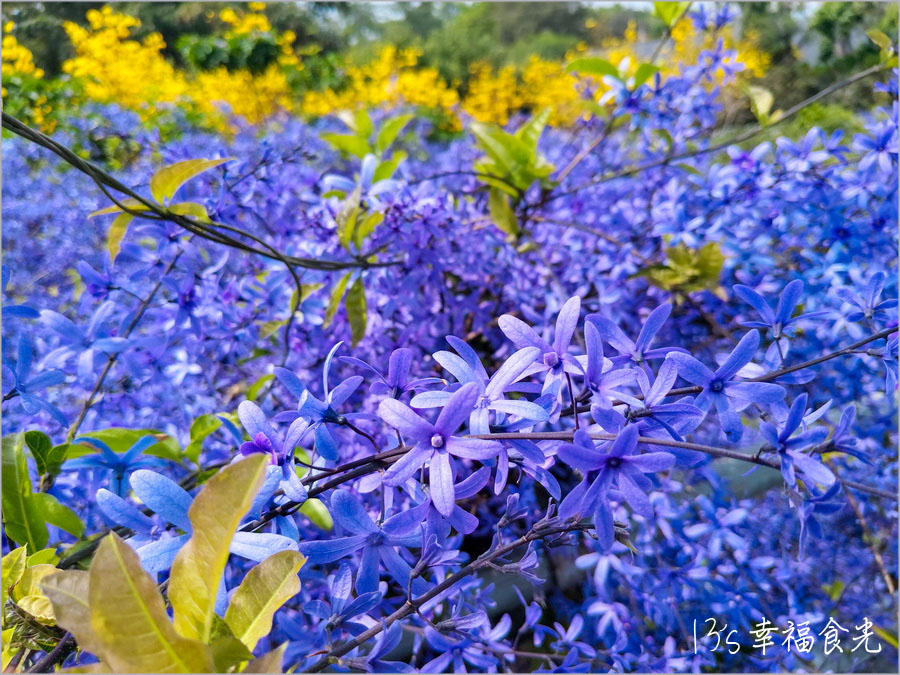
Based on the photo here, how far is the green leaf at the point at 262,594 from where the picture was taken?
0.33 meters

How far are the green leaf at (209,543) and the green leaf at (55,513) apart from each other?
0.82 ft

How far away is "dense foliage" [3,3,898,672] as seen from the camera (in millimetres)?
341

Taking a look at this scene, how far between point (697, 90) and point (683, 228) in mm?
363

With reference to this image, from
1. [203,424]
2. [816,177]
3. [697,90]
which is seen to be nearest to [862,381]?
[816,177]

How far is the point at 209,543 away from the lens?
1.01 ft

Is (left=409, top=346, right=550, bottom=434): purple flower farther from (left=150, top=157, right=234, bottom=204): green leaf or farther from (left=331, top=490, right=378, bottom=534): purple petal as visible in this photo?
Answer: (left=150, top=157, right=234, bottom=204): green leaf

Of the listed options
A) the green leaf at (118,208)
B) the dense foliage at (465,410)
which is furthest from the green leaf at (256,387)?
the green leaf at (118,208)

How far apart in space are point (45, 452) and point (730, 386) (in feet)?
1.80

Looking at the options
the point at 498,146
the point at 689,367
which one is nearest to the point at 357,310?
the point at 498,146

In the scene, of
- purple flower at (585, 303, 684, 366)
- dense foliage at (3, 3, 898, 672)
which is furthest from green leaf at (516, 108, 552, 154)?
purple flower at (585, 303, 684, 366)

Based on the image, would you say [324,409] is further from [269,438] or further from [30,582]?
[30,582]

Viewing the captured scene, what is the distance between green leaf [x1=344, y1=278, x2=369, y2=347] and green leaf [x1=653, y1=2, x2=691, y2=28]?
2.32ft

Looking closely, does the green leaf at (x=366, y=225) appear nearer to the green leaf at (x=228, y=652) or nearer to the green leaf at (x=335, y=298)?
the green leaf at (x=335, y=298)

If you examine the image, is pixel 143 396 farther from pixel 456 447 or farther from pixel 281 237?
pixel 456 447
